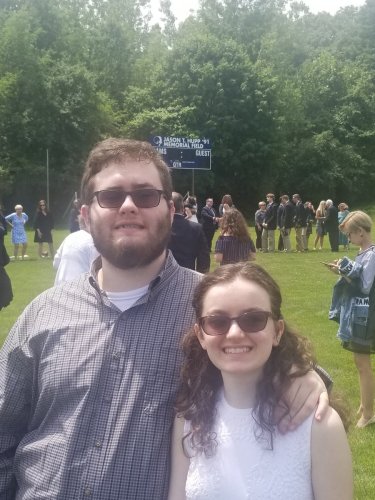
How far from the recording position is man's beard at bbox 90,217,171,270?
238 centimetres

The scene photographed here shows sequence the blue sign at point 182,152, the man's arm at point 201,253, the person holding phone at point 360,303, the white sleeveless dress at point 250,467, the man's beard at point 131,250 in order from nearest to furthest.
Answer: the white sleeveless dress at point 250,467
the man's beard at point 131,250
the person holding phone at point 360,303
the man's arm at point 201,253
the blue sign at point 182,152

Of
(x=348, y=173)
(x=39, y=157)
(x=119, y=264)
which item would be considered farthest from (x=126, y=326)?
(x=348, y=173)

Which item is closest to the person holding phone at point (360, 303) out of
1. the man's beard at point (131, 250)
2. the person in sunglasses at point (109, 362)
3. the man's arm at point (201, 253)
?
the man's arm at point (201, 253)

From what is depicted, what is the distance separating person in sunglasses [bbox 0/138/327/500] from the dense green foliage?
129 feet

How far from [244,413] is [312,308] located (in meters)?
10.0

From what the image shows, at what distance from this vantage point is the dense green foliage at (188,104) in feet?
141

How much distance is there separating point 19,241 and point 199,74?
30.9 m

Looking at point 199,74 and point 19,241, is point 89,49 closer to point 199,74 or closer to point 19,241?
point 199,74

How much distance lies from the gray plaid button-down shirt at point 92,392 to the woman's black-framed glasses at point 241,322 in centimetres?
21

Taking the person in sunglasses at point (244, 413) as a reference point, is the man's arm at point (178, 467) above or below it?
below

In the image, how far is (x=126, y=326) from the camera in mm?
2373

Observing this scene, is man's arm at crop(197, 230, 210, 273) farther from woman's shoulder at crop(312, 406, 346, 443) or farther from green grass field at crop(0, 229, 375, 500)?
woman's shoulder at crop(312, 406, 346, 443)

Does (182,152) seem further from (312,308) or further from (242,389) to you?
(242,389)

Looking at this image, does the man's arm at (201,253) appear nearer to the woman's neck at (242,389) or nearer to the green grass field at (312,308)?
the green grass field at (312,308)
